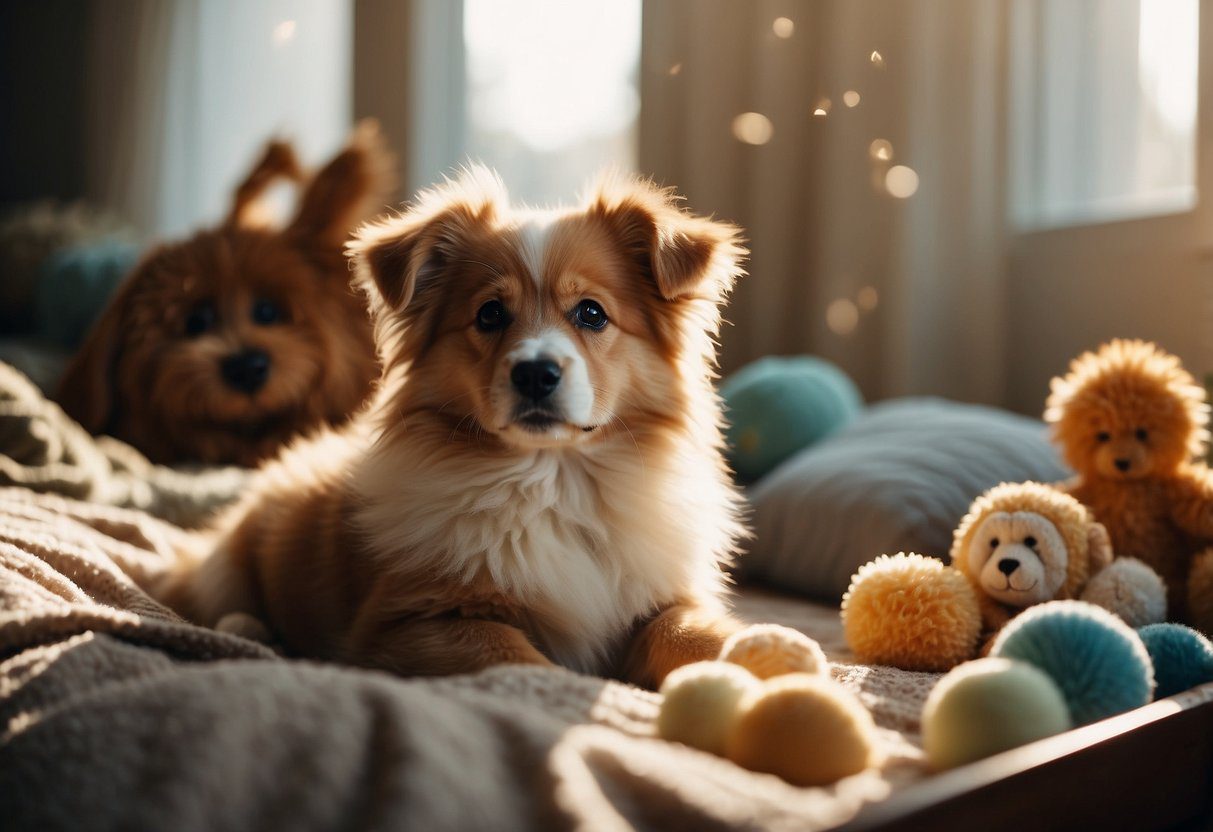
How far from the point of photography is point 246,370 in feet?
8.40

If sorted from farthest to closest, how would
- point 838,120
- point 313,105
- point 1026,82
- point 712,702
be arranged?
point 313,105 < point 838,120 < point 1026,82 < point 712,702

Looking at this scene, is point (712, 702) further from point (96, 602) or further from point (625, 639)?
point (96, 602)

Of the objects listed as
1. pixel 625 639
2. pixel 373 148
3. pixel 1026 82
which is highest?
pixel 1026 82

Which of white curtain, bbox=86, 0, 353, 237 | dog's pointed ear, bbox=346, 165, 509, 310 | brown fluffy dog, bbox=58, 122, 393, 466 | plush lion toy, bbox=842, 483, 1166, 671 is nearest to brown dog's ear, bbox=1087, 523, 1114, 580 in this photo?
plush lion toy, bbox=842, 483, 1166, 671

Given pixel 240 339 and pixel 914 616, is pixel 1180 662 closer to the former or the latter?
pixel 914 616

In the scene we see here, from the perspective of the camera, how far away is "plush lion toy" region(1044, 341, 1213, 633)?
1.66 meters

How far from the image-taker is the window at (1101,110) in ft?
8.79

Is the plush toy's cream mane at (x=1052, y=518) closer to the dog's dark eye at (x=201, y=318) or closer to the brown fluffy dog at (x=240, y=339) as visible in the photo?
the brown fluffy dog at (x=240, y=339)

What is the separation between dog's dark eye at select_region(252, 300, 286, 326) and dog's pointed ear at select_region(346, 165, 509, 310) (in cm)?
93

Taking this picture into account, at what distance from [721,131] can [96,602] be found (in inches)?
102

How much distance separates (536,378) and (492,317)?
0.21 m

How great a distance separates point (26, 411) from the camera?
2.31 metres

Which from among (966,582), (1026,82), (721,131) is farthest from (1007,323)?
(966,582)

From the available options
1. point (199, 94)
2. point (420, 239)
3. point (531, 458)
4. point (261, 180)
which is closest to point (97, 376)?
point (261, 180)
